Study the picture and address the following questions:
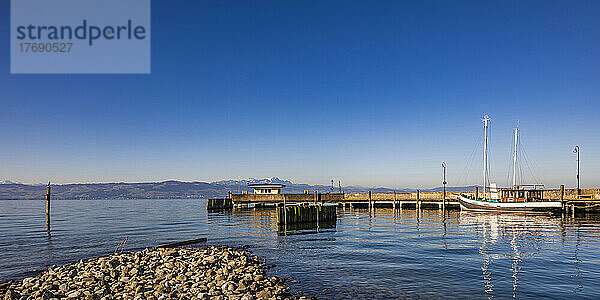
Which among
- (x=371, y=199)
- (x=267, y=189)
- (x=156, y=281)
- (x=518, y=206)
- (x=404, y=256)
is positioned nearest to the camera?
(x=156, y=281)

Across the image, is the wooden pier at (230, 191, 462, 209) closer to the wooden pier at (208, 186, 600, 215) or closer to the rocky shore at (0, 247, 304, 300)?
the wooden pier at (208, 186, 600, 215)

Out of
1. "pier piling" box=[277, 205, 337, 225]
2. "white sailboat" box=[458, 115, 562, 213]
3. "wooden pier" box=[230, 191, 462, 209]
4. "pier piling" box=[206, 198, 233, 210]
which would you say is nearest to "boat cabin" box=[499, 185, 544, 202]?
"white sailboat" box=[458, 115, 562, 213]

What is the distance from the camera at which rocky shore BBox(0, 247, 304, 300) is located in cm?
1450

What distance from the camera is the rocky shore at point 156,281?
14.5 meters

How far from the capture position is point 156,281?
16.3 metres

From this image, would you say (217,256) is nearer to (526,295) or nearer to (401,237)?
(526,295)

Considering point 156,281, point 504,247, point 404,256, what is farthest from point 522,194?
point 156,281

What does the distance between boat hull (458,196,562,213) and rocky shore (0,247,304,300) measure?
48549 millimetres

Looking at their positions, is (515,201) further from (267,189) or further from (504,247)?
(267,189)

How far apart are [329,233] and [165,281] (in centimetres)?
2294

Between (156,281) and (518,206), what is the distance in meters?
56.1

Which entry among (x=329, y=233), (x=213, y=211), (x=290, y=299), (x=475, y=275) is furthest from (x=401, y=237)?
(x=213, y=211)

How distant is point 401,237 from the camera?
33.5m

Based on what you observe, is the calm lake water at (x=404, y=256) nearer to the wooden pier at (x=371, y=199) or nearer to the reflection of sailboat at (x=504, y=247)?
the reflection of sailboat at (x=504, y=247)
